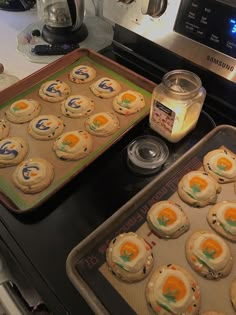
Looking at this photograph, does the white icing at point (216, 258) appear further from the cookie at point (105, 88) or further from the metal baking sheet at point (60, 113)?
the cookie at point (105, 88)

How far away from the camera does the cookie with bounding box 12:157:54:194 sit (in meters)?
0.62

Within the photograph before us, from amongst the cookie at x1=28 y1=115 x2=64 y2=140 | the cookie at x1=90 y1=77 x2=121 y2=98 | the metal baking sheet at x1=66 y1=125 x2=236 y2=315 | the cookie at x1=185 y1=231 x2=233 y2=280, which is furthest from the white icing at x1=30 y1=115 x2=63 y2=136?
the cookie at x1=185 y1=231 x2=233 y2=280

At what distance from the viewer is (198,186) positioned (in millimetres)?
625

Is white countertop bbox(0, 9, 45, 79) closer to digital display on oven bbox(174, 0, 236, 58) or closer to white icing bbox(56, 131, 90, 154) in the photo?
white icing bbox(56, 131, 90, 154)

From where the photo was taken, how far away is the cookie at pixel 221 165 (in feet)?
2.14

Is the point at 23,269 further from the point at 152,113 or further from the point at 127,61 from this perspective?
the point at 127,61

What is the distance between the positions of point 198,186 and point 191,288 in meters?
0.19

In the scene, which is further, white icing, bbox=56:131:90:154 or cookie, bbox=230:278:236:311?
white icing, bbox=56:131:90:154

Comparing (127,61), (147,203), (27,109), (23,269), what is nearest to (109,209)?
(147,203)

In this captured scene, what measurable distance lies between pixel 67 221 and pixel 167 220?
18 cm

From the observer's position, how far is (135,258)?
54 cm

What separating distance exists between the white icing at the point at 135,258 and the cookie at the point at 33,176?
0.19 metres

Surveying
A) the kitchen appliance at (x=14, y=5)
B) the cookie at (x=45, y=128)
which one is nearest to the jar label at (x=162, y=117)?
the cookie at (x=45, y=128)

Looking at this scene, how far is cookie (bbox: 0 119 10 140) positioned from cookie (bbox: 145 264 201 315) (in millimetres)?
441
